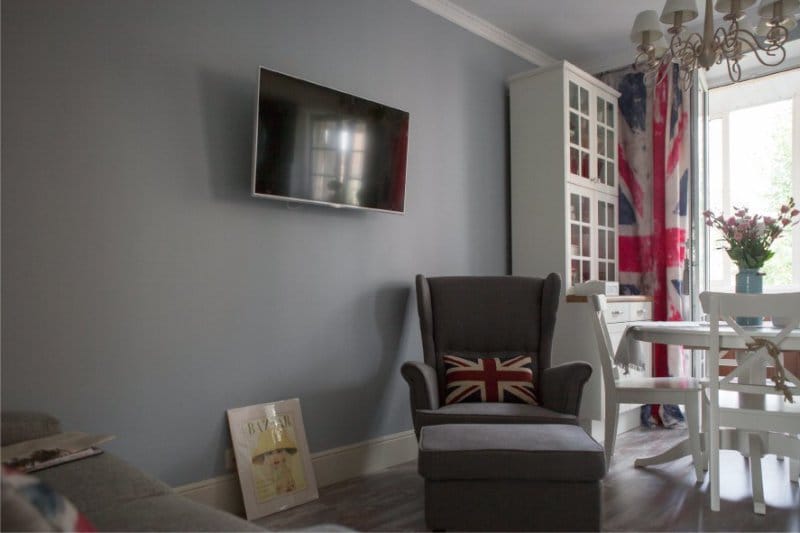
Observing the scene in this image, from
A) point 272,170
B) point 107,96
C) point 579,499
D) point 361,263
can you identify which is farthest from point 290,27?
point 579,499

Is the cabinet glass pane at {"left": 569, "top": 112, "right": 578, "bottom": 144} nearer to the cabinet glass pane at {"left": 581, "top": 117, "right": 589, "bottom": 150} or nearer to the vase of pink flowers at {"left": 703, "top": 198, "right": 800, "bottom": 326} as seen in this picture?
the cabinet glass pane at {"left": 581, "top": 117, "right": 589, "bottom": 150}

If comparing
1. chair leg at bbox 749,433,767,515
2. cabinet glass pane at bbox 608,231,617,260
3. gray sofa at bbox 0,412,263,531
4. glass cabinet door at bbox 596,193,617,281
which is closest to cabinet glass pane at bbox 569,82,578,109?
glass cabinet door at bbox 596,193,617,281

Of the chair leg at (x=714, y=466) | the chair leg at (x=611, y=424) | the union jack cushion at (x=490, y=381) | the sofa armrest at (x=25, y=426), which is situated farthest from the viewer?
the chair leg at (x=611, y=424)

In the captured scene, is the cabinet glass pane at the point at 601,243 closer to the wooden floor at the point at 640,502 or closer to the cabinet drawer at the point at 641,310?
the cabinet drawer at the point at 641,310

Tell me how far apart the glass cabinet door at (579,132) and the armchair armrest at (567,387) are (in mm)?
1605

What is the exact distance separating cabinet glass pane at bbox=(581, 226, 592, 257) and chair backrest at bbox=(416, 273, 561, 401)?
3.11 ft

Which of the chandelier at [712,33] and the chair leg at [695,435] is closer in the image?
the chandelier at [712,33]

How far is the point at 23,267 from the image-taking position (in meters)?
1.99

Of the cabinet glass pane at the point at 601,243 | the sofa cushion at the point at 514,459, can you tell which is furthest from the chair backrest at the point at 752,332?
the cabinet glass pane at the point at 601,243

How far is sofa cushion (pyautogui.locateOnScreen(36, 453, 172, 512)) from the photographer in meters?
1.48

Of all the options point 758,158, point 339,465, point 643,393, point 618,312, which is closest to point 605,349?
point 643,393

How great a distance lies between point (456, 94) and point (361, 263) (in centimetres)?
130

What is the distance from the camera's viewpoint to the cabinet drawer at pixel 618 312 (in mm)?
3805

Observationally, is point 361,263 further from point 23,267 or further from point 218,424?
point 23,267
